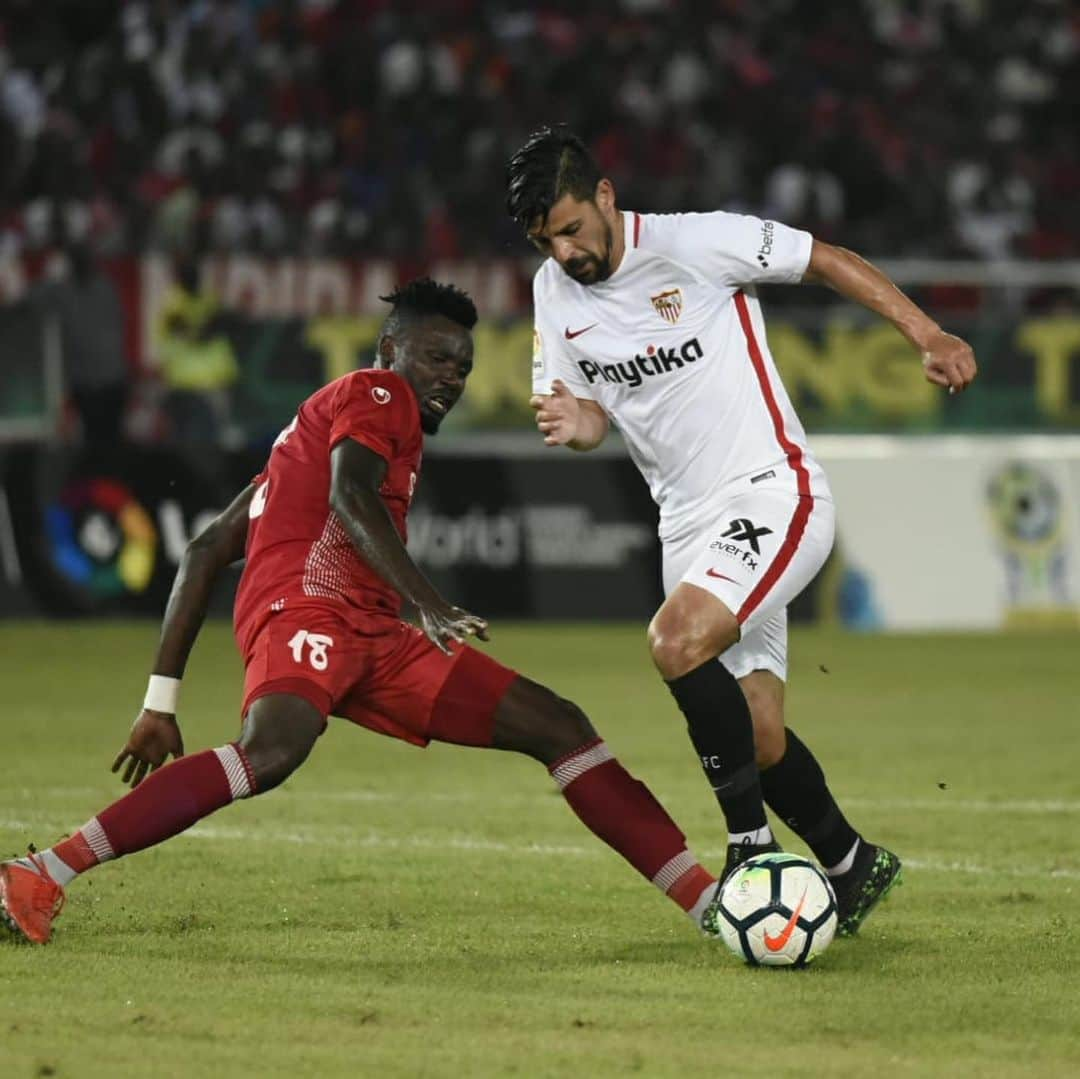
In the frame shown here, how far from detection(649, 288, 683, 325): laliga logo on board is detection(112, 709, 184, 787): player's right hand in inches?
69.1

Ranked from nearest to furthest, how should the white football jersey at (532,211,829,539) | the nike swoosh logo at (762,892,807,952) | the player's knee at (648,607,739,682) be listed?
1. the nike swoosh logo at (762,892,807,952)
2. the player's knee at (648,607,739,682)
3. the white football jersey at (532,211,829,539)

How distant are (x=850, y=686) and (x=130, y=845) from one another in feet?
25.8

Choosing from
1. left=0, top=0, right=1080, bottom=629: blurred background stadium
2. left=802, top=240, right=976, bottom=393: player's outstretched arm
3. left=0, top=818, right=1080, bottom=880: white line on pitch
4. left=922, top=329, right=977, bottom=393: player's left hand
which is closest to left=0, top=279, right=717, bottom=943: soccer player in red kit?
left=802, top=240, right=976, bottom=393: player's outstretched arm

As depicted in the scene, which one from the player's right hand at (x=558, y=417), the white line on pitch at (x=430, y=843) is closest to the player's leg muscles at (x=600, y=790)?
the player's right hand at (x=558, y=417)

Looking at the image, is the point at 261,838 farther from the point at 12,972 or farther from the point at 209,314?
the point at 209,314

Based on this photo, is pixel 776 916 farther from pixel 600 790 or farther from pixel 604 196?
pixel 604 196

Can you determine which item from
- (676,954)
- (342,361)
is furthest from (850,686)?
(676,954)

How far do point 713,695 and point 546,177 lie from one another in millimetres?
1486

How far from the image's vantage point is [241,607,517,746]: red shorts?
5.86m

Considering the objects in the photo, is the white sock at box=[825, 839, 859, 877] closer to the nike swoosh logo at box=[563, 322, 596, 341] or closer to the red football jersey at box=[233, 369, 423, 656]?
the red football jersey at box=[233, 369, 423, 656]

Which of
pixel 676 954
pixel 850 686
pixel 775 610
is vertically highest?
pixel 775 610

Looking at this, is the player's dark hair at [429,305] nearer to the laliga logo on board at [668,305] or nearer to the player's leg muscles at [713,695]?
the laliga logo on board at [668,305]

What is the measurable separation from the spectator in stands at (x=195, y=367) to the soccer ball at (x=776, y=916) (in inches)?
432

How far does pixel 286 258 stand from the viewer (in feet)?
60.5
